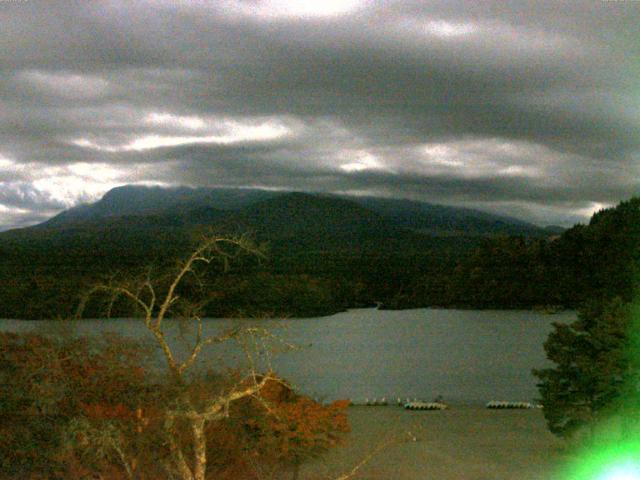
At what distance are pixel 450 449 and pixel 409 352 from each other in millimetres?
29238

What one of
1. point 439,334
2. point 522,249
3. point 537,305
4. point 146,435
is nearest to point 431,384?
point 439,334

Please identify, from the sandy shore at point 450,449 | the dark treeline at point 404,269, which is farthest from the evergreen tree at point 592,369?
the dark treeline at point 404,269

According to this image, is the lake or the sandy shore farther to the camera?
the lake

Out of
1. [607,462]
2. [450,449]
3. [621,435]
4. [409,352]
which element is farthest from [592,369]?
[409,352]

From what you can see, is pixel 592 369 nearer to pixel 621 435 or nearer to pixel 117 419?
pixel 621 435

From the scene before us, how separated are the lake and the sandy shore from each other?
383cm

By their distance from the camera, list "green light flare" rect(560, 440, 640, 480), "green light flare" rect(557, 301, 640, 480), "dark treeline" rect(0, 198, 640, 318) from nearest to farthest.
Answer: "green light flare" rect(560, 440, 640, 480), "green light flare" rect(557, 301, 640, 480), "dark treeline" rect(0, 198, 640, 318)

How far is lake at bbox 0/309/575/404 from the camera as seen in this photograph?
32875 mm

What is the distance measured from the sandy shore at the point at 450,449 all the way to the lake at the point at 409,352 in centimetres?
383

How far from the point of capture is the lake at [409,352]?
3288cm

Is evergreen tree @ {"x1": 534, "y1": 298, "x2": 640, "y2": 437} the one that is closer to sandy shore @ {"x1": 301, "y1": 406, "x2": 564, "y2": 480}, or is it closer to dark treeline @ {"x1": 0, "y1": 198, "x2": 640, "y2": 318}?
sandy shore @ {"x1": 301, "y1": 406, "x2": 564, "y2": 480}

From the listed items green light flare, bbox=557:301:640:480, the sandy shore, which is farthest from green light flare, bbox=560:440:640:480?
the sandy shore

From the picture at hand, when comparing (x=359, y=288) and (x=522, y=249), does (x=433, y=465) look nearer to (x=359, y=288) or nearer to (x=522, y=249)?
(x=359, y=288)

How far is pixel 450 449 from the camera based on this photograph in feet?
59.0
